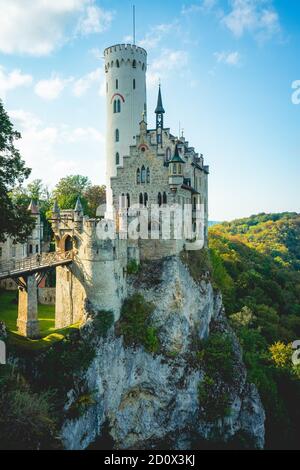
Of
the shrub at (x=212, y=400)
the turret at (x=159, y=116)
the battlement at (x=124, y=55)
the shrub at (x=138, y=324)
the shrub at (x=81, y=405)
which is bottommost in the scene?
the shrub at (x=212, y=400)

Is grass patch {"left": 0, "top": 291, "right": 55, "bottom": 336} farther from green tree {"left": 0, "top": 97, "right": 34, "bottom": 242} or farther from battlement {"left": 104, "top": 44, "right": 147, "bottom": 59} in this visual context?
battlement {"left": 104, "top": 44, "right": 147, "bottom": 59}

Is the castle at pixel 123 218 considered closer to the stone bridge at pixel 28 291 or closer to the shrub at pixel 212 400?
the stone bridge at pixel 28 291

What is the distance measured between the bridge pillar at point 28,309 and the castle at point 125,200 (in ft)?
12.7

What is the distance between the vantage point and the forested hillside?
48.3 meters

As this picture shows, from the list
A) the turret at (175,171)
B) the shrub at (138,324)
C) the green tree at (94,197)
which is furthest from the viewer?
the green tree at (94,197)

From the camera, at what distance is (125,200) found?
40031mm

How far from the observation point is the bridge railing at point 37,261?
30.5 meters

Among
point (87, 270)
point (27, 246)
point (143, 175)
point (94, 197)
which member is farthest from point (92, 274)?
point (94, 197)

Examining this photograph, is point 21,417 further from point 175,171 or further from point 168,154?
point 168,154

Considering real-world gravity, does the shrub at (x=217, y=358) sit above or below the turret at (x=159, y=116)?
below

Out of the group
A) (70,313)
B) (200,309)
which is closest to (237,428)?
(200,309)

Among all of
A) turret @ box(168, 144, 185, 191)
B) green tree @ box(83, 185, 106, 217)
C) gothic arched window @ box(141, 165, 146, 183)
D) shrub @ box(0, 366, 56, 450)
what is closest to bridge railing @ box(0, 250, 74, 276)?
shrub @ box(0, 366, 56, 450)

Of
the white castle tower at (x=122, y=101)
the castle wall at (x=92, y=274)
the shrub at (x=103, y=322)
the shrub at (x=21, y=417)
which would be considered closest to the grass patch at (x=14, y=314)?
the castle wall at (x=92, y=274)

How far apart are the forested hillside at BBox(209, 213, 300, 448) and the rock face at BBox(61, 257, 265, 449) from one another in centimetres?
817
